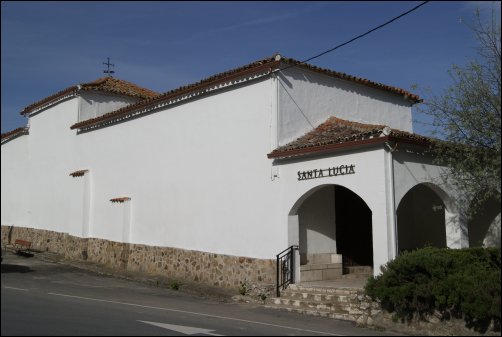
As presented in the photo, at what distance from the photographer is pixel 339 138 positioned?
11.4 metres

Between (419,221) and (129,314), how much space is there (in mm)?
9876

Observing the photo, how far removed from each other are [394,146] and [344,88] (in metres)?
4.96

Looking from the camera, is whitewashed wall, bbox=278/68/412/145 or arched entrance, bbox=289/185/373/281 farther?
whitewashed wall, bbox=278/68/412/145

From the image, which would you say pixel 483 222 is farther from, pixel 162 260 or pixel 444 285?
pixel 162 260

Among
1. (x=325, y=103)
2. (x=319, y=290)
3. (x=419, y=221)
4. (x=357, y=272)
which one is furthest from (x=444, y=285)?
(x=419, y=221)

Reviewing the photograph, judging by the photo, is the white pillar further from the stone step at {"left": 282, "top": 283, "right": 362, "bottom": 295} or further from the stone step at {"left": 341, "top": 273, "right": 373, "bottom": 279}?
the stone step at {"left": 341, "top": 273, "right": 373, "bottom": 279}

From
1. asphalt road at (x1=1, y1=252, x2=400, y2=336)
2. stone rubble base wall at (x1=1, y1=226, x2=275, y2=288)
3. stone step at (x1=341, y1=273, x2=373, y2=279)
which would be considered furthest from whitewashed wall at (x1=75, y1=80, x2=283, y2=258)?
stone step at (x1=341, y1=273, x2=373, y2=279)

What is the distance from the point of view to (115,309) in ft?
33.3

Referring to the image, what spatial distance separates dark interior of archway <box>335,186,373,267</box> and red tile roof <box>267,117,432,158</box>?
193 cm

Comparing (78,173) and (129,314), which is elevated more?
(78,173)

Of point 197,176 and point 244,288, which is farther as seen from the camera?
point 197,176

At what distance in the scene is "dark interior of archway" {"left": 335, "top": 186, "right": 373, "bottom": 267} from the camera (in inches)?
562

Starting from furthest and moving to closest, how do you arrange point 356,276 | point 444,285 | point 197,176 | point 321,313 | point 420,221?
point 420,221 → point 197,176 → point 356,276 → point 321,313 → point 444,285

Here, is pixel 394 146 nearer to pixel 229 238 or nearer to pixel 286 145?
pixel 286 145
